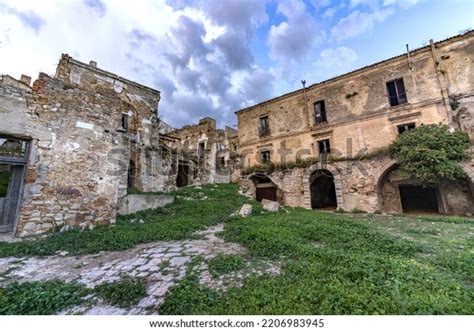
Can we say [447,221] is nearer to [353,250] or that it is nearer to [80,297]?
[353,250]

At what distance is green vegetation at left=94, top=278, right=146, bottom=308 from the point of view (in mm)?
2525

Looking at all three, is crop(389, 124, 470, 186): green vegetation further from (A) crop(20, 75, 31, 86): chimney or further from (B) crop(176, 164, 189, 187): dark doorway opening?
(A) crop(20, 75, 31, 86): chimney

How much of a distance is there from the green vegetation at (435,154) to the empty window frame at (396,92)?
2771mm

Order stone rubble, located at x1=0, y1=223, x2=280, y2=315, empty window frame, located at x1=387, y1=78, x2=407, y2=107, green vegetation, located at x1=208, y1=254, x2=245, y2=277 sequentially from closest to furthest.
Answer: stone rubble, located at x1=0, y1=223, x2=280, y2=315
green vegetation, located at x1=208, y1=254, x2=245, y2=277
empty window frame, located at x1=387, y1=78, x2=407, y2=107

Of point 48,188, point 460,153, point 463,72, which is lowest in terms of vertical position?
point 48,188

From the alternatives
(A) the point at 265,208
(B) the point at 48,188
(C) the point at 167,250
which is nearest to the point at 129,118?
(B) the point at 48,188

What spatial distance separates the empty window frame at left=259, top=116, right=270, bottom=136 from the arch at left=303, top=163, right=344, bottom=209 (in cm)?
507

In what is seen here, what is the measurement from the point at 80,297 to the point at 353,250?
14.8 ft

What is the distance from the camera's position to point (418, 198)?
14859 millimetres

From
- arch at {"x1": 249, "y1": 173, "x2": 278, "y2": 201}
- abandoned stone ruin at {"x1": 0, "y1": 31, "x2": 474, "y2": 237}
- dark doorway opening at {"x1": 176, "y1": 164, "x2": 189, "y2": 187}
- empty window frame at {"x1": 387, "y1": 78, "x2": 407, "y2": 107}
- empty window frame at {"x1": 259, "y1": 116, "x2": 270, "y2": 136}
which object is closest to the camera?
abandoned stone ruin at {"x1": 0, "y1": 31, "x2": 474, "y2": 237}

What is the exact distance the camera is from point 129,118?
13453 mm
